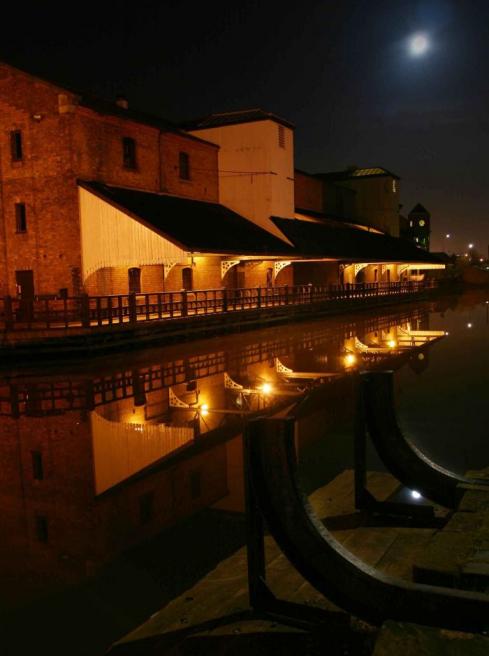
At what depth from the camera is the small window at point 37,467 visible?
832 centimetres

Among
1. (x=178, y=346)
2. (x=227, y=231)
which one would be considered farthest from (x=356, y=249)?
(x=178, y=346)

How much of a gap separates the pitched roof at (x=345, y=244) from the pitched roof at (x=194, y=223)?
6.87ft

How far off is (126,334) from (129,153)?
34.5 feet

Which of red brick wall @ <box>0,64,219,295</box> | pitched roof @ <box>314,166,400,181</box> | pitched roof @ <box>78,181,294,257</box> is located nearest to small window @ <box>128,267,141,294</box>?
red brick wall @ <box>0,64,219,295</box>

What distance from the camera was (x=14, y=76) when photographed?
81.9 feet

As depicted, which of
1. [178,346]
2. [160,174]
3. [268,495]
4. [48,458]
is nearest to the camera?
[268,495]

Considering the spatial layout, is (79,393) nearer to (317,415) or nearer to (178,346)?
(317,415)

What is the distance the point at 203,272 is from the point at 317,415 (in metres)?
20.4

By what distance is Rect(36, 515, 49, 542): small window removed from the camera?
6258mm

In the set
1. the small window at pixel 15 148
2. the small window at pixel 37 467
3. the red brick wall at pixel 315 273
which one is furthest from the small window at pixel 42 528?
the red brick wall at pixel 315 273

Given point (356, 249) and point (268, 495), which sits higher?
point (356, 249)

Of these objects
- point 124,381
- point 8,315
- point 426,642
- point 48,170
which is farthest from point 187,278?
point 426,642

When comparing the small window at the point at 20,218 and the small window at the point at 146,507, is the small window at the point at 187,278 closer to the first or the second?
the small window at the point at 20,218

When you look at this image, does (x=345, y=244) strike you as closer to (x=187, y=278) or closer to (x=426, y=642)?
(x=187, y=278)
